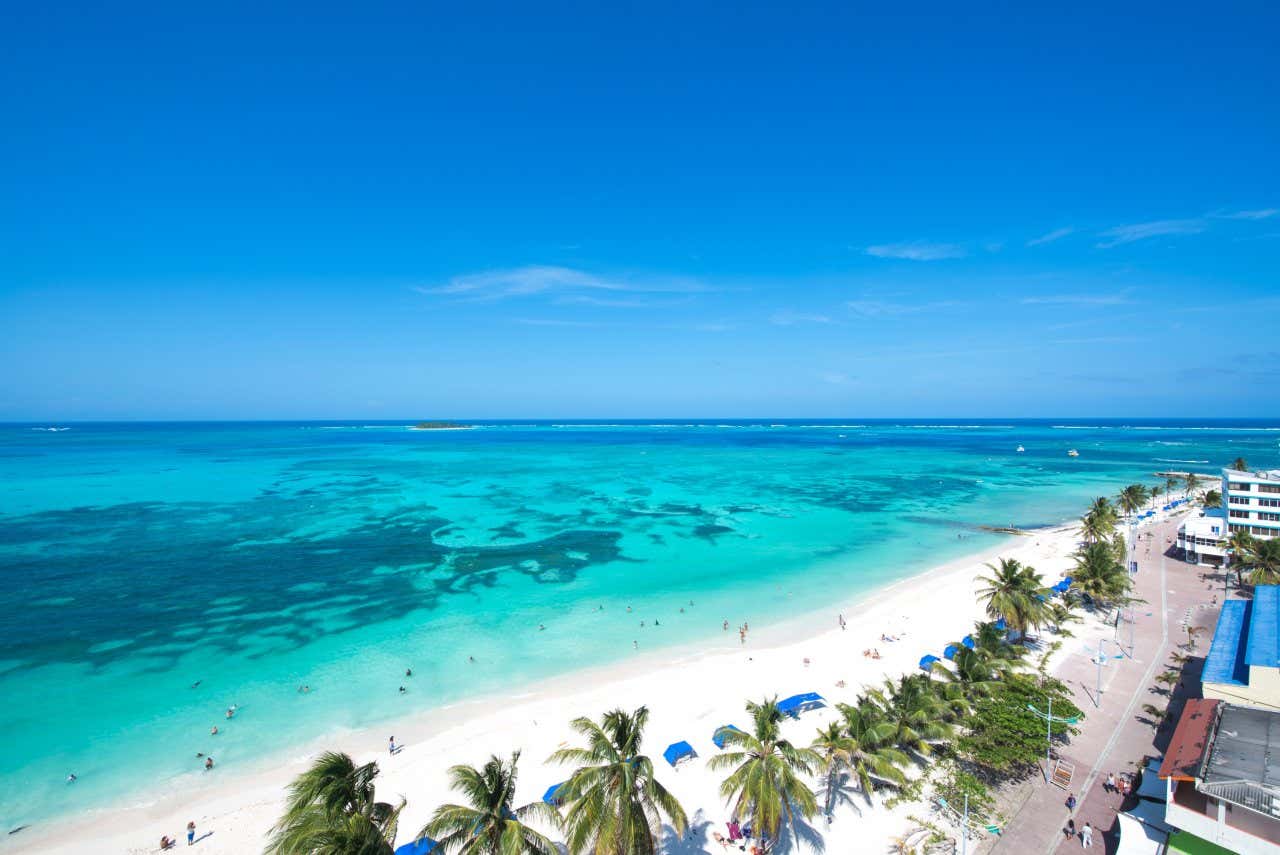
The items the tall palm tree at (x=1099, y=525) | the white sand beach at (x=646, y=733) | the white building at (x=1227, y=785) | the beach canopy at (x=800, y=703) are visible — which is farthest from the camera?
the tall palm tree at (x=1099, y=525)

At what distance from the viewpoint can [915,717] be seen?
23156 millimetres

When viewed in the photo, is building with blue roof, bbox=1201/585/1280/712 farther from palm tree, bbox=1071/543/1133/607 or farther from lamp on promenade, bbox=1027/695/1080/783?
palm tree, bbox=1071/543/1133/607

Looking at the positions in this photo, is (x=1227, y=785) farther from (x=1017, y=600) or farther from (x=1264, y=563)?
(x=1264, y=563)

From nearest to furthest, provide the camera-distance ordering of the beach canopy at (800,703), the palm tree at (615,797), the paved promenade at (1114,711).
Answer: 1. the palm tree at (615,797)
2. the paved promenade at (1114,711)
3. the beach canopy at (800,703)

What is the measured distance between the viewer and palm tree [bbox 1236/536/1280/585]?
4238 centimetres

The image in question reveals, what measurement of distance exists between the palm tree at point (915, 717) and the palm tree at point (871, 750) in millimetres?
741

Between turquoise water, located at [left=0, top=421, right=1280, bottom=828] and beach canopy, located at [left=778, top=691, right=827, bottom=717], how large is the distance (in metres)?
10.8

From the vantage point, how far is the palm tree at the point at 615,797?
48.1 feet

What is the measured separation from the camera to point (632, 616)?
45031mm

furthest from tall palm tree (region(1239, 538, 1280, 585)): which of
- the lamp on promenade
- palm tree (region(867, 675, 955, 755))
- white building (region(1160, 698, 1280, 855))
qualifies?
palm tree (region(867, 675, 955, 755))

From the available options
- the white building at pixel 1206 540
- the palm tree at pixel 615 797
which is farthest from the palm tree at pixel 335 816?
the white building at pixel 1206 540

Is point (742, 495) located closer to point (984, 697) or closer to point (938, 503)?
point (938, 503)

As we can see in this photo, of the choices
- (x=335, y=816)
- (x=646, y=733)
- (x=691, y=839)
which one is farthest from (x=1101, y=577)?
(x=335, y=816)

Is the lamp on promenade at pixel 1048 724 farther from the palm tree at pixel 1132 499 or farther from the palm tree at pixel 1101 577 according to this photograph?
the palm tree at pixel 1132 499
